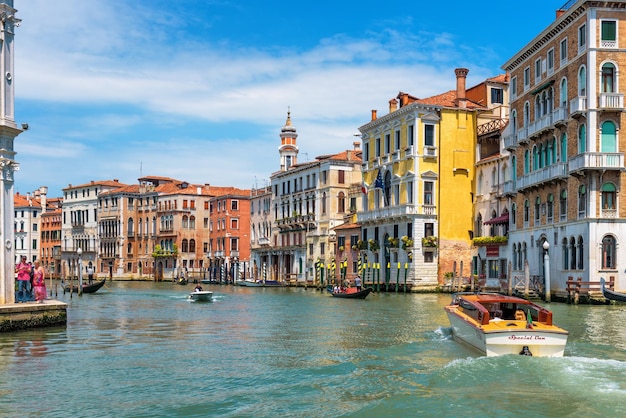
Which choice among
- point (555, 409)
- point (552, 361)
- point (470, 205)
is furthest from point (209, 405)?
point (470, 205)

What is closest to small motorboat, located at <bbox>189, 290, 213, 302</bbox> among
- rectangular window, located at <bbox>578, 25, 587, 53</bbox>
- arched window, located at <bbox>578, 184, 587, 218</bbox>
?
arched window, located at <bbox>578, 184, 587, 218</bbox>

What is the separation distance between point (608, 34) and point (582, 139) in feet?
13.6

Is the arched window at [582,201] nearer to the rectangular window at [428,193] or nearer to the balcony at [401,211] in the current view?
the balcony at [401,211]

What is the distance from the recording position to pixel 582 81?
33.8 meters

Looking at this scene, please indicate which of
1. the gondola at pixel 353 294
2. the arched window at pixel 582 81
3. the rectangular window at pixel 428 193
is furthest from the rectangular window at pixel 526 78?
the gondola at pixel 353 294

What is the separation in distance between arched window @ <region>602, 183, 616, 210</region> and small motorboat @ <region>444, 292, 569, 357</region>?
16.3 m

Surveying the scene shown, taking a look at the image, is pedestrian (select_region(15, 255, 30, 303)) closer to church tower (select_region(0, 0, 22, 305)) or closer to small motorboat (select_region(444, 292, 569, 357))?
church tower (select_region(0, 0, 22, 305))

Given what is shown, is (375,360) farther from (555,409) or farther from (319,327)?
(319,327)

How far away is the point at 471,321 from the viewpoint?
17.1 meters

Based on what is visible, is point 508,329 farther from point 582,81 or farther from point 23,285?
point 582,81

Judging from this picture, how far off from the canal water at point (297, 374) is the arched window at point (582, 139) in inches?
442

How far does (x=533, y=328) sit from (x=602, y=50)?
21.1 m

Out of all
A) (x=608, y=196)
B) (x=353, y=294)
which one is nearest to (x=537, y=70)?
(x=608, y=196)

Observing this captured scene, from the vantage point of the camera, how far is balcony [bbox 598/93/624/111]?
108 ft
